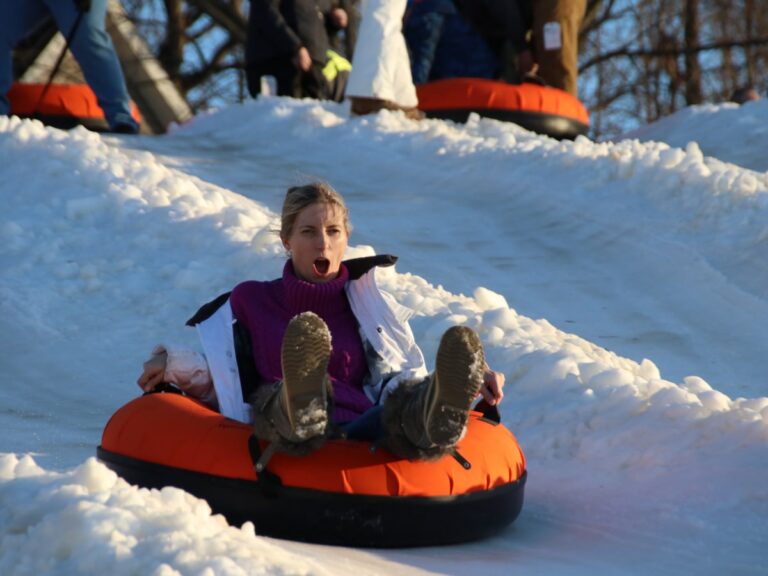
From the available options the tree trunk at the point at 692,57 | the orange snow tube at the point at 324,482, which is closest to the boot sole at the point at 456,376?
the orange snow tube at the point at 324,482

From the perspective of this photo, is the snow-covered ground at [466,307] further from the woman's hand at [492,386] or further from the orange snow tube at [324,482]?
the woman's hand at [492,386]

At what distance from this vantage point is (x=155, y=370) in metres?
3.40

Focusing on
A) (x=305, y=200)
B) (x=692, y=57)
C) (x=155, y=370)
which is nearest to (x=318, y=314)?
(x=305, y=200)

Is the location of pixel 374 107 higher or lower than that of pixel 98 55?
lower

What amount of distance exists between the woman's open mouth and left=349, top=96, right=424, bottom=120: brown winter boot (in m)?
5.69

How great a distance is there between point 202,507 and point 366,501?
0.60m

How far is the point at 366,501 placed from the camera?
301 centimetres

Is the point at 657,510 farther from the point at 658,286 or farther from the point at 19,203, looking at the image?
the point at 19,203

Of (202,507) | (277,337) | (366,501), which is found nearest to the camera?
(202,507)

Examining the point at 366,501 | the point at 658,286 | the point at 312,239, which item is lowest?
the point at 658,286

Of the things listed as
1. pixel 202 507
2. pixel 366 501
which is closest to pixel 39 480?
pixel 202 507

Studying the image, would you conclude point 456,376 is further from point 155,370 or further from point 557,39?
point 557,39

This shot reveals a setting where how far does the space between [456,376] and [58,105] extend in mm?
8697

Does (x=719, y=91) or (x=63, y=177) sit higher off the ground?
(x=63, y=177)
